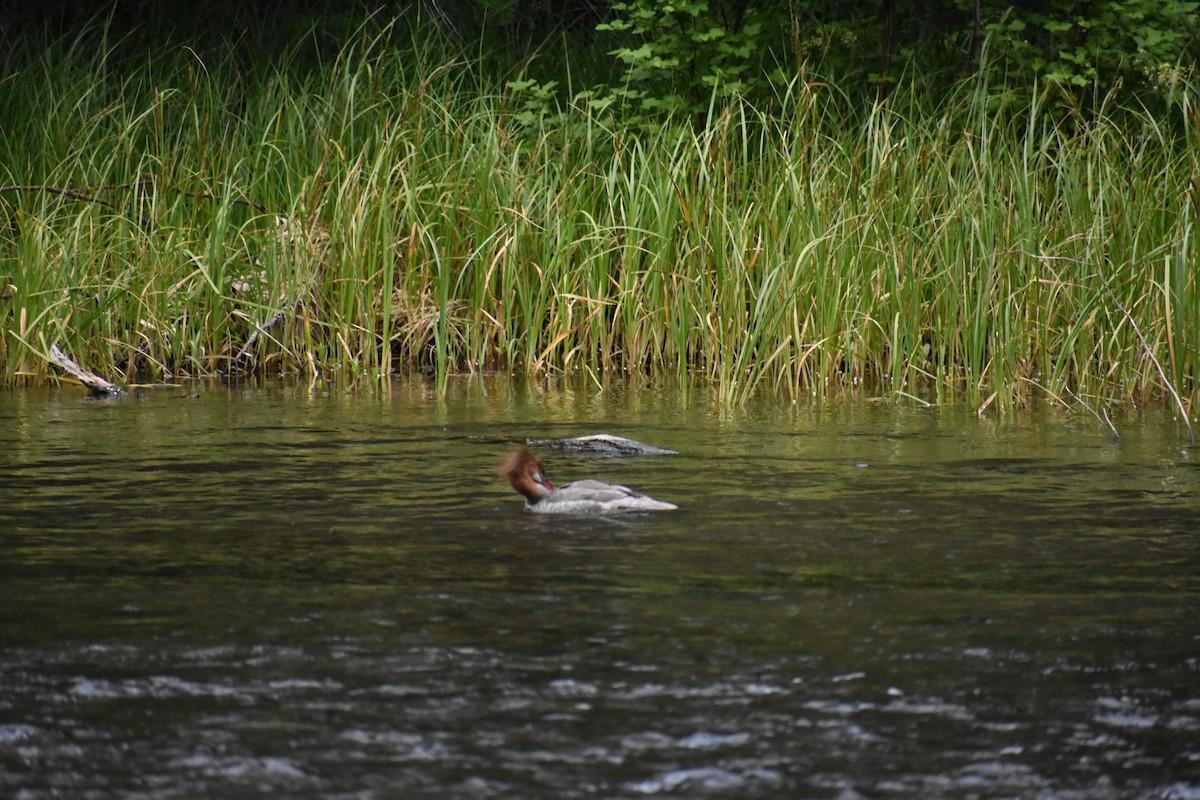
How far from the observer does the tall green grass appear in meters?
9.33

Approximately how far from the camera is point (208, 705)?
3.80 m

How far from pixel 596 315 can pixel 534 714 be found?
22.8 feet

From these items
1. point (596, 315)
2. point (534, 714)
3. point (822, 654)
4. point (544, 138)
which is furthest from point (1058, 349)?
point (534, 714)

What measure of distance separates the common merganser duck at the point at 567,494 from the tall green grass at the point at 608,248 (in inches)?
121

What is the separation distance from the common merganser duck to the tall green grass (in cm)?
309

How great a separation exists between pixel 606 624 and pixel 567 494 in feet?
5.92

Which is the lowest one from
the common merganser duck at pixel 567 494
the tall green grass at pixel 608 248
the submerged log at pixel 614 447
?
the common merganser duck at pixel 567 494

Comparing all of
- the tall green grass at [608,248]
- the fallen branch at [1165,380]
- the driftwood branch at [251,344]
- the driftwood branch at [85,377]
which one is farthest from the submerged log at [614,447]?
the driftwood branch at [85,377]

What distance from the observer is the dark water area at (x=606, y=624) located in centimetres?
346

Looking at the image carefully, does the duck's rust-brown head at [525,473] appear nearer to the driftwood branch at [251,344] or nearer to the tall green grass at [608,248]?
the tall green grass at [608,248]

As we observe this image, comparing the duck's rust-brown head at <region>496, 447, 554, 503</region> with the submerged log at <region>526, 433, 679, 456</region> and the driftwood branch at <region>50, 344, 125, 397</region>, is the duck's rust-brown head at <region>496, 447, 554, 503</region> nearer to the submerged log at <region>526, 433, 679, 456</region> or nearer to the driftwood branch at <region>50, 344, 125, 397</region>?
the submerged log at <region>526, 433, 679, 456</region>

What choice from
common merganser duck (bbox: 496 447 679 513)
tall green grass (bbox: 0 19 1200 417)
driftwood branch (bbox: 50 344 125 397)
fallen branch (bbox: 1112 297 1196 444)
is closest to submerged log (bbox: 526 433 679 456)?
common merganser duck (bbox: 496 447 679 513)

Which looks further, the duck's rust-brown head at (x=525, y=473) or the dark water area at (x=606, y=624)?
the duck's rust-brown head at (x=525, y=473)

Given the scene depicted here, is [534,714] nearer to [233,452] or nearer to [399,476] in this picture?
[399,476]
